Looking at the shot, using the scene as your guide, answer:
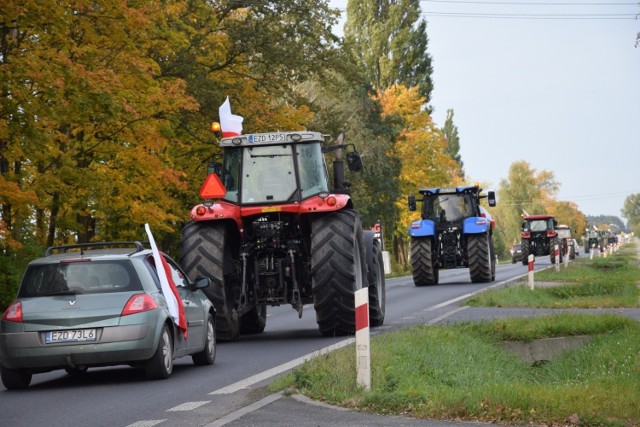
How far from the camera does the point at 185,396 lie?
11203 mm

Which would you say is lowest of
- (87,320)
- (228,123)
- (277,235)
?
(87,320)

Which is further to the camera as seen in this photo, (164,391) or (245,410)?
(164,391)

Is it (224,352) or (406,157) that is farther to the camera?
(406,157)

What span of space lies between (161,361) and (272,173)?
6.09 meters

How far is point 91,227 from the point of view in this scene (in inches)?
1389

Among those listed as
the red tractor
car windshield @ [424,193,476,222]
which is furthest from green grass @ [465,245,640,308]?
the red tractor

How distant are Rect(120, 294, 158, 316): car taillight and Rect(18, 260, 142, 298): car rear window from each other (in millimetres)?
172

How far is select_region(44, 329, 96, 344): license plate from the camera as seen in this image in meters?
12.2

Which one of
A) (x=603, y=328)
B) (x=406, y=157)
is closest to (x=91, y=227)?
(x=603, y=328)

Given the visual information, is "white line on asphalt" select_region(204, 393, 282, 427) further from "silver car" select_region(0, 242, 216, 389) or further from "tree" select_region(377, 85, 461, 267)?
"tree" select_region(377, 85, 461, 267)

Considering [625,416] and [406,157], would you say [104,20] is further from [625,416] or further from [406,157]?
[406,157]

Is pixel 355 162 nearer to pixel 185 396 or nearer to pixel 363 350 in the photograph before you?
pixel 185 396

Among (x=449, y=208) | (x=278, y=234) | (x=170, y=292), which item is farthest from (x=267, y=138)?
(x=449, y=208)

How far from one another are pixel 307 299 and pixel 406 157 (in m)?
58.7
